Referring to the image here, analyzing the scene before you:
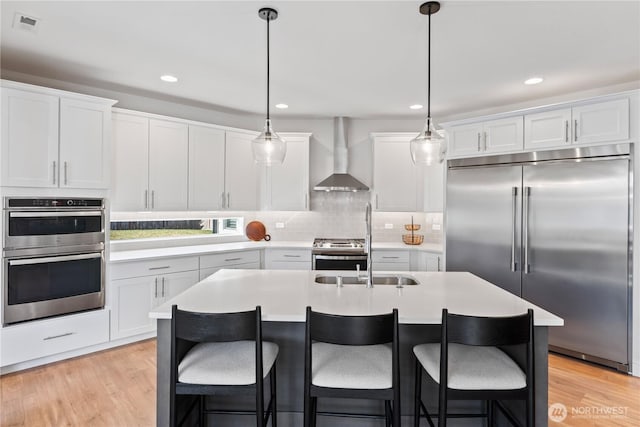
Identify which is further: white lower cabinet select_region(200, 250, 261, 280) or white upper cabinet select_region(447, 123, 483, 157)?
white lower cabinet select_region(200, 250, 261, 280)

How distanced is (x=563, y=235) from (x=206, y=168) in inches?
153

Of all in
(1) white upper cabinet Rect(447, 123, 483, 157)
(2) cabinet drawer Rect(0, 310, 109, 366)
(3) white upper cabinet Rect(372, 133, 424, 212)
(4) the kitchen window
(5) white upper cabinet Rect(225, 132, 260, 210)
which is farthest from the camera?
(3) white upper cabinet Rect(372, 133, 424, 212)

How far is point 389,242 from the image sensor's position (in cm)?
508

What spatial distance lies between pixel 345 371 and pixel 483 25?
237 centimetres

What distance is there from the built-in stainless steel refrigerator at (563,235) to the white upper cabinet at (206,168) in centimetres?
291

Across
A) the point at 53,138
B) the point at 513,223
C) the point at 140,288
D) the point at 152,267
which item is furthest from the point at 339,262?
the point at 53,138

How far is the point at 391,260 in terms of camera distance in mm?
4512

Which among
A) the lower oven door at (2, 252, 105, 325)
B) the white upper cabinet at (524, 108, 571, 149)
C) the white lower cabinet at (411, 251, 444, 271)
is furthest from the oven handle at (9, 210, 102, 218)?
the white upper cabinet at (524, 108, 571, 149)

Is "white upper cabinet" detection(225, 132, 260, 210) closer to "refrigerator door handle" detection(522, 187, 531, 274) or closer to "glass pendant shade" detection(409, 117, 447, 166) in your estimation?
"glass pendant shade" detection(409, 117, 447, 166)

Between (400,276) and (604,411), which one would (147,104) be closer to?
(400,276)

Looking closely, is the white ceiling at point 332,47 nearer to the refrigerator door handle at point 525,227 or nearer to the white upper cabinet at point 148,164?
the white upper cabinet at point 148,164

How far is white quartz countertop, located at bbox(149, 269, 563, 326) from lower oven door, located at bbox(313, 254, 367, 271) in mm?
1723

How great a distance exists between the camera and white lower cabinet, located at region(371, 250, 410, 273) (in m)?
4.51

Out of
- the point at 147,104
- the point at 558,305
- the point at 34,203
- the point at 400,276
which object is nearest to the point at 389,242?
the point at 558,305
